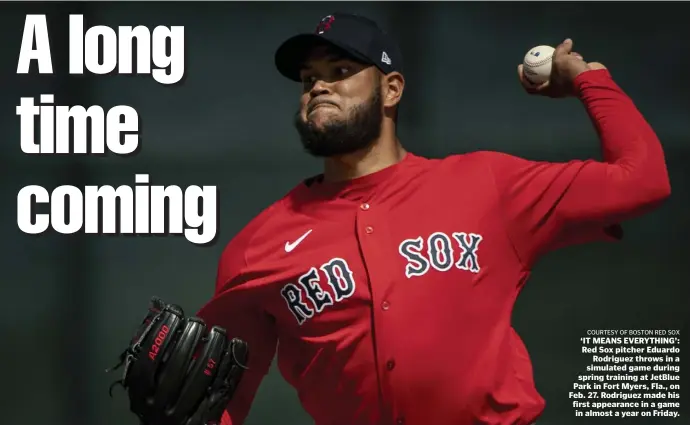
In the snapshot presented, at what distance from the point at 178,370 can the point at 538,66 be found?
3.47 ft

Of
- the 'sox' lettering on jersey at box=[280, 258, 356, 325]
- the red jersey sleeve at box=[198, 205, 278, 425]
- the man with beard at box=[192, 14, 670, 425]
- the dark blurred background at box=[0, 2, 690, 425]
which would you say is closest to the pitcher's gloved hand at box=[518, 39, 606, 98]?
the man with beard at box=[192, 14, 670, 425]

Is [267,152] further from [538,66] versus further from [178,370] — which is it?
[178,370]

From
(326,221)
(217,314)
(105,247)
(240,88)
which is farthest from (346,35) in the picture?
(105,247)

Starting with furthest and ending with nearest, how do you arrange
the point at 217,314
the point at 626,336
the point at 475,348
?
1. the point at 626,336
2. the point at 217,314
3. the point at 475,348

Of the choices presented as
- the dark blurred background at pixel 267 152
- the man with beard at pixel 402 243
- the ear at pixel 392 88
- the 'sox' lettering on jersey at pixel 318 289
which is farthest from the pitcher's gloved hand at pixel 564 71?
the dark blurred background at pixel 267 152

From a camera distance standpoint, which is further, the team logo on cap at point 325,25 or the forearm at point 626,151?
the team logo on cap at point 325,25

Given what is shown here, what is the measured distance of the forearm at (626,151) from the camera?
2627mm

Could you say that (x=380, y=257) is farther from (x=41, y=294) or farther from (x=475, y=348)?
(x=41, y=294)

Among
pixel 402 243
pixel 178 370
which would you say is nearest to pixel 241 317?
pixel 178 370

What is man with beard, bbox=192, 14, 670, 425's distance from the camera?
2.70 metres

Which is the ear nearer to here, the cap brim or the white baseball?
the cap brim

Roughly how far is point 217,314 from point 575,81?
0.99 m

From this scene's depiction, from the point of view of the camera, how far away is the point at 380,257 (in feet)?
9.06

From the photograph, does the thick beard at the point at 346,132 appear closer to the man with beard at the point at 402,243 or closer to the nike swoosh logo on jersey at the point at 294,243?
the man with beard at the point at 402,243
